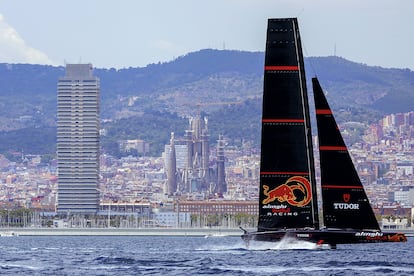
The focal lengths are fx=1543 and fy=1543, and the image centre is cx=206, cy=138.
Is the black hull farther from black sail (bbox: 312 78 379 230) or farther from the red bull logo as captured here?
the red bull logo

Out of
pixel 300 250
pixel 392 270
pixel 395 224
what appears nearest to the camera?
pixel 392 270

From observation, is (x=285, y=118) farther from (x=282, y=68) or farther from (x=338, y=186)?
(x=338, y=186)

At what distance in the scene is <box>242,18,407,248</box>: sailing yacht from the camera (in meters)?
54.1

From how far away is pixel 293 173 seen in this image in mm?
54281

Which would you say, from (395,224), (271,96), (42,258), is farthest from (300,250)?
(395,224)

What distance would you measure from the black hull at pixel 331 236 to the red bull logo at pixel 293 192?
43.0 inches

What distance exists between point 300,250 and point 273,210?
1973 millimetres

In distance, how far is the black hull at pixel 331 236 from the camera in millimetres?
53688

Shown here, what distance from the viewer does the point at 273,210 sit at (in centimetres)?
5459

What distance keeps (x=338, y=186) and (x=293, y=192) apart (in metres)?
1.68

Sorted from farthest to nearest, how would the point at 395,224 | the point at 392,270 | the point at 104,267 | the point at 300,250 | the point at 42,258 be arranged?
the point at 395,224 < the point at 42,258 < the point at 300,250 < the point at 104,267 < the point at 392,270

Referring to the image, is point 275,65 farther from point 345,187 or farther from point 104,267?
point 104,267

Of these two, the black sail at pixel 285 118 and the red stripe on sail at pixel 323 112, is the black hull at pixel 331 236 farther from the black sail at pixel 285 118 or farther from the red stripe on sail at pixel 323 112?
the red stripe on sail at pixel 323 112

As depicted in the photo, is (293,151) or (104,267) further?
(293,151)
